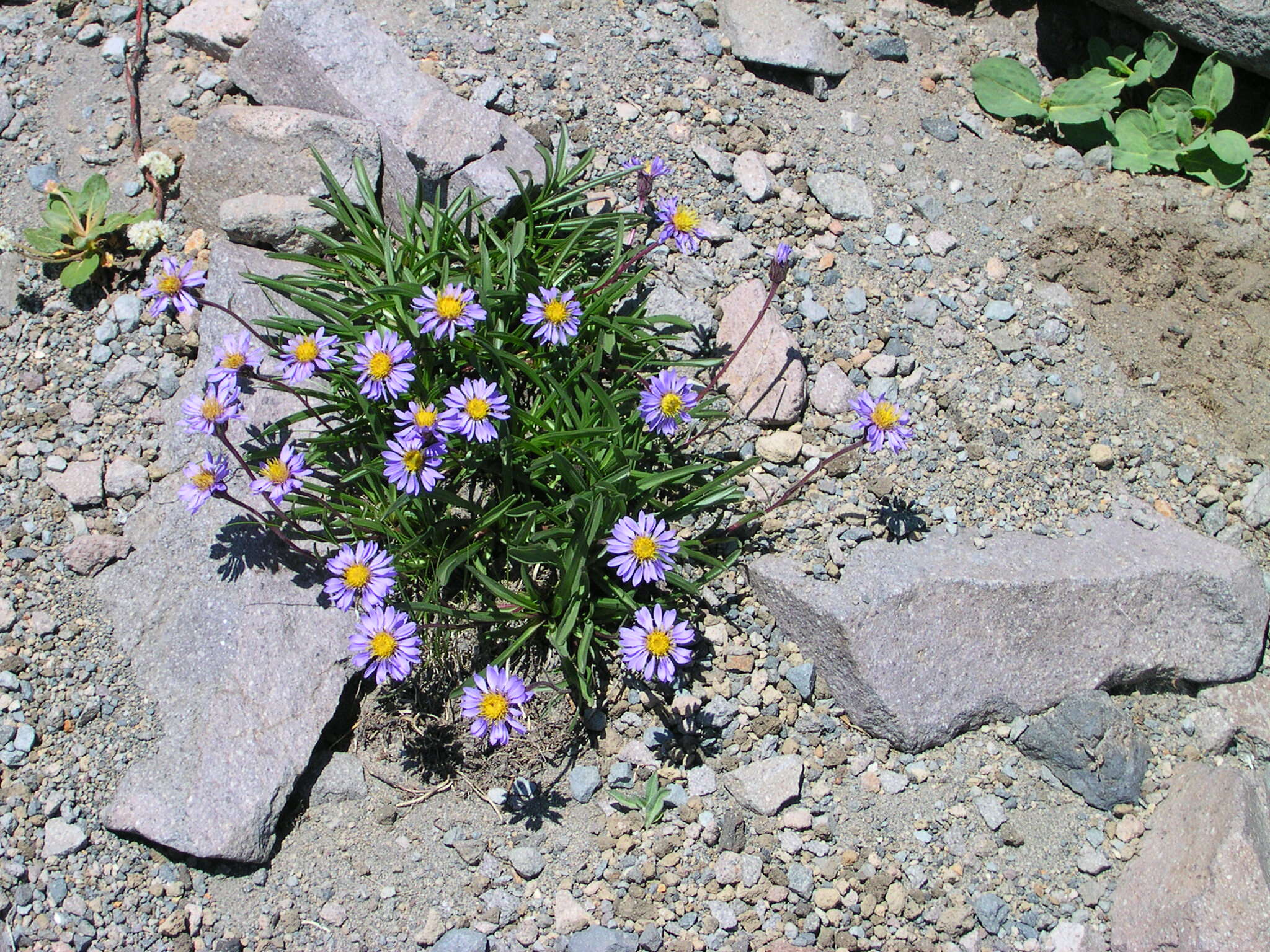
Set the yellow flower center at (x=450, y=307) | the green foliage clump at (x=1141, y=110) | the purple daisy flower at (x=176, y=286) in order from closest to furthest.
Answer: the yellow flower center at (x=450, y=307) < the purple daisy flower at (x=176, y=286) < the green foliage clump at (x=1141, y=110)

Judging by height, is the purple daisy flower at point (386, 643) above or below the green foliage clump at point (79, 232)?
below

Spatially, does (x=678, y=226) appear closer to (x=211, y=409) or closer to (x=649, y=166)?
(x=649, y=166)

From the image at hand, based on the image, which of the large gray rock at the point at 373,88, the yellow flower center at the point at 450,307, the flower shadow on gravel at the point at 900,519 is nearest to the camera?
the yellow flower center at the point at 450,307

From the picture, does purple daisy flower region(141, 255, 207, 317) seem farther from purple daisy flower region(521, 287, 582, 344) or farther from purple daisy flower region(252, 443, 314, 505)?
purple daisy flower region(521, 287, 582, 344)

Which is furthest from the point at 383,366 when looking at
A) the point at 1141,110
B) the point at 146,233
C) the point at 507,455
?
the point at 1141,110

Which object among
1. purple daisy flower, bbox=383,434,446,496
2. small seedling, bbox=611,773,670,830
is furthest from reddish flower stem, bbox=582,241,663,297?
small seedling, bbox=611,773,670,830

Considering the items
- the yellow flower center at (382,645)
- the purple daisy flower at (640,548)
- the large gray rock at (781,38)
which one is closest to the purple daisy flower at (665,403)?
the purple daisy flower at (640,548)

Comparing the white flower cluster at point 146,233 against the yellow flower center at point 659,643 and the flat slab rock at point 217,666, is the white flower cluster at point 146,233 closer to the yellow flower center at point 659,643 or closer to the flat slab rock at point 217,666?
the flat slab rock at point 217,666
